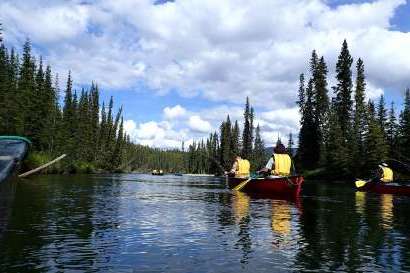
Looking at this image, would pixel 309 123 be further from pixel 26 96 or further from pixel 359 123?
pixel 26 96

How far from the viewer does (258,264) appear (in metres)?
13.2

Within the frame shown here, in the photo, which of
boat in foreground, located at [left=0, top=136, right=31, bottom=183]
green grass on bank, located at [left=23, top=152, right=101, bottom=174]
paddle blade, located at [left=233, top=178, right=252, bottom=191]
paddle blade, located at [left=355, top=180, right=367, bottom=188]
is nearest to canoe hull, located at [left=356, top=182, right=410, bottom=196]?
paddle blade, located at [left=355, top=180, right=367, bottom=188]

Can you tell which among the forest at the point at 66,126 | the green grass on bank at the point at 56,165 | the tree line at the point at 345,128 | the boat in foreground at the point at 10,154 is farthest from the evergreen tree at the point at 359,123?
the boat in foreground at the point at 10,154

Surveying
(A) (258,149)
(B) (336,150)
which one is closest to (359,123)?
(B) (336,150)

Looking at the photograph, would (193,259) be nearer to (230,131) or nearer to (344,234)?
(344,234)

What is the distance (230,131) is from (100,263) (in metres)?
143

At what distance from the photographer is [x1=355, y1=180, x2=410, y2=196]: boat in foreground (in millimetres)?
45062

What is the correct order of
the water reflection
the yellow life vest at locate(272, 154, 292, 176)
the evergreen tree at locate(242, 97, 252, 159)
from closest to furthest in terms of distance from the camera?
1. the water reflection
2. the yellow life vest at locate(272, 154, 292, 176)
3. the evergreen tree at locate(242, 97, 252, 159)

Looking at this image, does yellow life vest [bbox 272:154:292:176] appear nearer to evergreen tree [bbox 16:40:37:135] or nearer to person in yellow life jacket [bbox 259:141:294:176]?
person in yellow life jacket [bbox 259:141:294:176]

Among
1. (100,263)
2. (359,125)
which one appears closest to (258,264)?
(100,263)

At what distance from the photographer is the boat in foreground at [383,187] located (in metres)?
45.1

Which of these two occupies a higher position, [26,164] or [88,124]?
[88,124]

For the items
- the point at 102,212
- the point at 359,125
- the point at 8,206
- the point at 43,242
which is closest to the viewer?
the point at 8,206

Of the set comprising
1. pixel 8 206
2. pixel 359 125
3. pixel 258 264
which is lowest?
pixel 258 264
